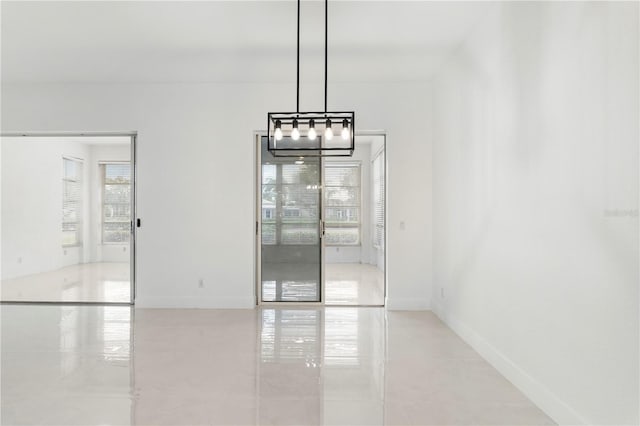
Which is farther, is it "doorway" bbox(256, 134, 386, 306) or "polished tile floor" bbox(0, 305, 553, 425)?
"doorway" bbox(256, 134, 386, 306)

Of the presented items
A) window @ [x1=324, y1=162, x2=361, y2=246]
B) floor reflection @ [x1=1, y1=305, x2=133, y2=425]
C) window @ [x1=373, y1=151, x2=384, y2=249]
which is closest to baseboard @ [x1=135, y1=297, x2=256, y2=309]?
floor reflection @ [x1=1, y1=305, x2=133, y2=425]

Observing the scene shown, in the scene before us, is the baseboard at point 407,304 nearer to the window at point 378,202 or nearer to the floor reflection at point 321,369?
the floor reflection at point 321,369

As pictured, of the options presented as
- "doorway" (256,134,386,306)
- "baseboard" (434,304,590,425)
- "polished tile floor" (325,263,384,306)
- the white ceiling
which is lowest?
"polished tile floor" (325,263,384,306)

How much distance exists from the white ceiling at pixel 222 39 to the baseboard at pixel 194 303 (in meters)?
2.84

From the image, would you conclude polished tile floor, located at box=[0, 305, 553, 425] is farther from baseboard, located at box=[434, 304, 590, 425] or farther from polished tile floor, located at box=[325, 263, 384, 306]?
polished tile floor, located at box=[325, 263, 384, 306]

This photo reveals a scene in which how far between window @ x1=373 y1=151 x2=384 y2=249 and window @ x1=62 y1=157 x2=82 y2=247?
6.71 m

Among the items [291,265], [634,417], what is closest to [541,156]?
[634,417]

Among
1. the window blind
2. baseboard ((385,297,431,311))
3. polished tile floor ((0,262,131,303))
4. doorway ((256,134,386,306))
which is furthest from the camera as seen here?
the window blind

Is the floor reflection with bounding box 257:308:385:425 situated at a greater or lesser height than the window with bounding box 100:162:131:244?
lesser

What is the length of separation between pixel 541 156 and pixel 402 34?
75.2 inches

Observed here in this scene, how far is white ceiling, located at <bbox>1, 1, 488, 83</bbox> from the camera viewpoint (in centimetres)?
322

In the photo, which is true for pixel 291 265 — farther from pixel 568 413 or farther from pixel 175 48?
pixel 568 413

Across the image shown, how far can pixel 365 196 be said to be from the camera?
913 cm

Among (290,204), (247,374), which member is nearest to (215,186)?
(290,204)
